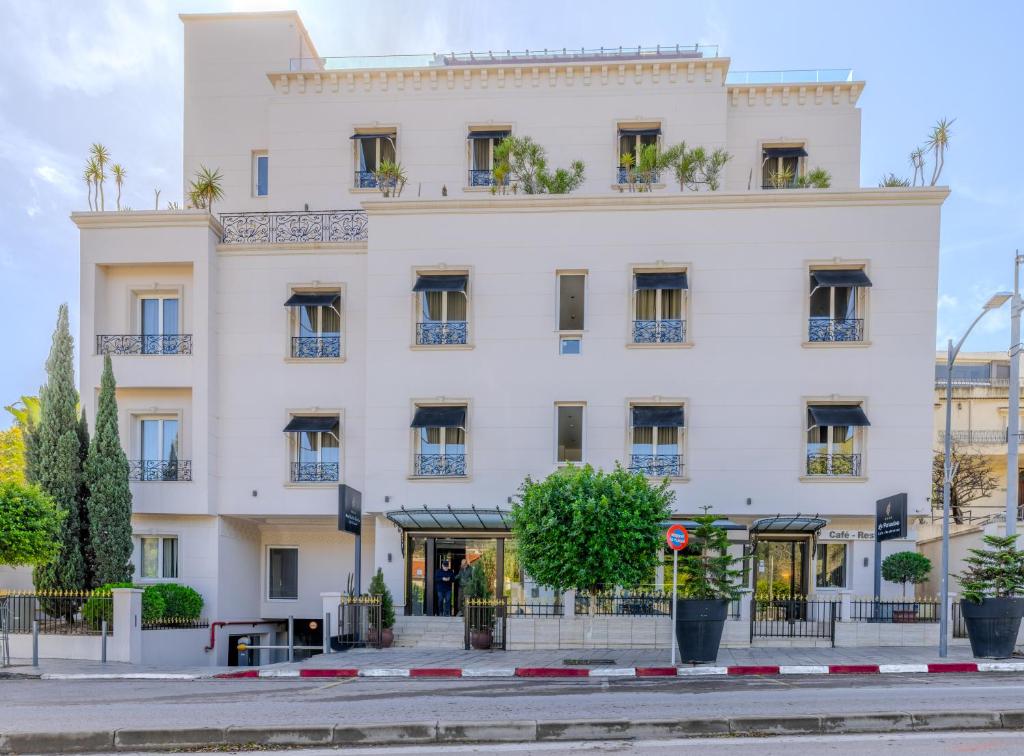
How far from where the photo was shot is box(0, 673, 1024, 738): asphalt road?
1070 cm

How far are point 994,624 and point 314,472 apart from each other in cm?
1618

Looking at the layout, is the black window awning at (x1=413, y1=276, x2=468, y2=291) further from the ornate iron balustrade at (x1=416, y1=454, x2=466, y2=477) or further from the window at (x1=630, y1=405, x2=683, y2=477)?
the window at (x1=630, y1=405, x2=683, y2=477)

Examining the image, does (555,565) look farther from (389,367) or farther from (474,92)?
(474,92)

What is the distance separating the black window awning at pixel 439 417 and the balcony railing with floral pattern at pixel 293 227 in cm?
517

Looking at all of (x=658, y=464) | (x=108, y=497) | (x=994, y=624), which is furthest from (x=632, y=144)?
(x=108, y=497)

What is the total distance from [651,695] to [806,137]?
65.9 feet

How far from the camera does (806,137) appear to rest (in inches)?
1100

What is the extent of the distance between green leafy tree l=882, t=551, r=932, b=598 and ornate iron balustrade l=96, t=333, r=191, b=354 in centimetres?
1840

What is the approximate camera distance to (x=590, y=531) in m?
18.6

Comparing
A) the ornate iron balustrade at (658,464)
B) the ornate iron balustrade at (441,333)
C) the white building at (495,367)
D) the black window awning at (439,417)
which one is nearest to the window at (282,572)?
the white building at (495,367)

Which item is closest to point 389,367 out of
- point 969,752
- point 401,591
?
point 401,591

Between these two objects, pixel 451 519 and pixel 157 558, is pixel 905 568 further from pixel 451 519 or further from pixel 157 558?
pixel 157 558

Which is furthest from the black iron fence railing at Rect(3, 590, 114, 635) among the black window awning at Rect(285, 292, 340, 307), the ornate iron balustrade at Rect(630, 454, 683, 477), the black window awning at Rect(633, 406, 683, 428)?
the black window awning at Rect(633, 406, 683, 428)

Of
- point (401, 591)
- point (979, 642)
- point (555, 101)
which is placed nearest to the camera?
point (979, 642)
